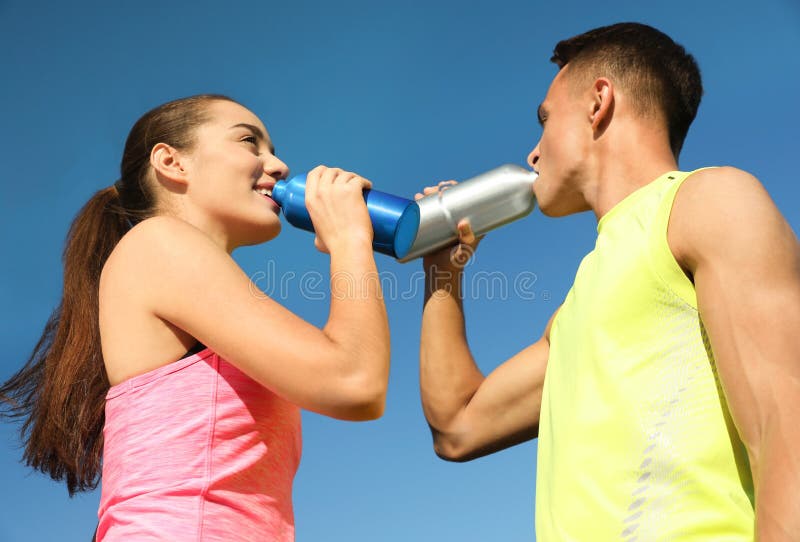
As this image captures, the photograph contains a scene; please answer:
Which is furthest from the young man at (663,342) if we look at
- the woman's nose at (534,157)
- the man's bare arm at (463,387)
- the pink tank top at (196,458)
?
the pink tank top at (196,458)

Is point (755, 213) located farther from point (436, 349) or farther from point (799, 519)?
point (436, 349)

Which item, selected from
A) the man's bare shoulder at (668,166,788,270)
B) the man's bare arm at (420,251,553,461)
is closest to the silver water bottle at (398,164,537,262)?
the man's bare arm at (420,251,553,461)

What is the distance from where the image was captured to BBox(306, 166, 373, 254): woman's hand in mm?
2168

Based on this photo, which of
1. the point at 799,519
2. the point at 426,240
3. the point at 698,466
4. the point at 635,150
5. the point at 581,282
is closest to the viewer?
the point at 799,519

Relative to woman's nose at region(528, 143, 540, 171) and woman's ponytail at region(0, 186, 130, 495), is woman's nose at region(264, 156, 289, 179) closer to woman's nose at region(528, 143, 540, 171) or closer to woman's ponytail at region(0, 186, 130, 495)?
woman's ponytail at region(0, 186, 130, 495)

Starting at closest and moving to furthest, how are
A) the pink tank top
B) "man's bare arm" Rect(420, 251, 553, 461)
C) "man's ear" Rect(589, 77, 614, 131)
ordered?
the pink tank top → "man's ear" Rect(589, 77, 614, 131) → "man's bare arm" Rect(420, 251, 553, 461)

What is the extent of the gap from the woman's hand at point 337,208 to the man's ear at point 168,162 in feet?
1.33

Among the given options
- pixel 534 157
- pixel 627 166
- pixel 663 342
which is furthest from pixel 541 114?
pixel 663 342

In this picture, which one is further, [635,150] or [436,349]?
[436,349]

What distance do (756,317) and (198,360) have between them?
1.30 metres

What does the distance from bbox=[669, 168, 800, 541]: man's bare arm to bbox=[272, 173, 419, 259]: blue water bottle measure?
105cm

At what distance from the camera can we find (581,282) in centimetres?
213

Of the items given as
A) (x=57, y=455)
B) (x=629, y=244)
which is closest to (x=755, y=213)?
(x=629, y=244)

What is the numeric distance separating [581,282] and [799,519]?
915 mm
